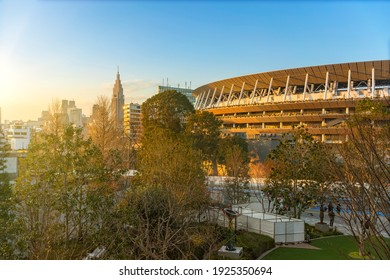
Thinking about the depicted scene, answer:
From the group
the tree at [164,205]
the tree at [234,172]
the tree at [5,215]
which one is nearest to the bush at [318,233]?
the tree at [234,172]

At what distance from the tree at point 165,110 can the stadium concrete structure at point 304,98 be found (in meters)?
12.0

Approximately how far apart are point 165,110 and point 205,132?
3.05m

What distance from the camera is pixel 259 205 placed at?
1706 cm

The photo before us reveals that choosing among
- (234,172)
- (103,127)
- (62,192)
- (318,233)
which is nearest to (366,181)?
(62,192)

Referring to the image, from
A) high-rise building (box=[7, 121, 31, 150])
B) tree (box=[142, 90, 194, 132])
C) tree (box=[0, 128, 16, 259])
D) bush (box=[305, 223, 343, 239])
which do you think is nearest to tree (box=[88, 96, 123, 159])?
tree (box=[142, 90, 194, 132])

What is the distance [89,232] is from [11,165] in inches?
165

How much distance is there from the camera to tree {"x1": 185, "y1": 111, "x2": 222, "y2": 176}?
23.7 metres

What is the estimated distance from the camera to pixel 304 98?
35.2m

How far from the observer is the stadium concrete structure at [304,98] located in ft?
110

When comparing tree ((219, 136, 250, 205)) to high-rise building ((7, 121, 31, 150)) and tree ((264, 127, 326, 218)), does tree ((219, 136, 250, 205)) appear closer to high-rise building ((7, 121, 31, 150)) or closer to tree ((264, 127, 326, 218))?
tree ((264, 127, 326, 218))

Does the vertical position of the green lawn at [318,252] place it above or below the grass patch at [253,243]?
below

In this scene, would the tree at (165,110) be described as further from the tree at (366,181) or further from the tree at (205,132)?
the tree at (366,181)

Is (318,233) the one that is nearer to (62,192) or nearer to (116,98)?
(62,192)
